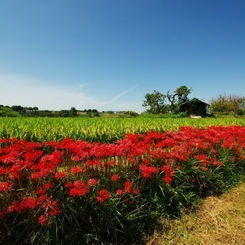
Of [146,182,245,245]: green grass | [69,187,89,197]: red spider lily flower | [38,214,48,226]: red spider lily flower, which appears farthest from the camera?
[146,182,245,245]: green grass

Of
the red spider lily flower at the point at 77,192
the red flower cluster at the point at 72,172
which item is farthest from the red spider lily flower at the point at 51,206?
the red spider lily flower at the point at 77,192

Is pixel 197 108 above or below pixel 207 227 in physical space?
above

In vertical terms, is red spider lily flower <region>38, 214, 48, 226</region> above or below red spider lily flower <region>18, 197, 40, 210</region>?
below

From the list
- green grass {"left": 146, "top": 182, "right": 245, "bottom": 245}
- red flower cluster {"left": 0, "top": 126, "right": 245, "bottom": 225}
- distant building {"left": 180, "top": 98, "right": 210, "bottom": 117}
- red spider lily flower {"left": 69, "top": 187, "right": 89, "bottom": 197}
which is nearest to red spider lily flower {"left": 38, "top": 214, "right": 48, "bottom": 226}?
red flower cluster {"left": 0, "top": 126, "right": 245, "bottom": 225}

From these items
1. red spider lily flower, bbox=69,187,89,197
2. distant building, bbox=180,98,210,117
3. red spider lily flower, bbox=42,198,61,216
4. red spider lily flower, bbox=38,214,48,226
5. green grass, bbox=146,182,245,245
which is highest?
distant building, bbox=180,98,210,117

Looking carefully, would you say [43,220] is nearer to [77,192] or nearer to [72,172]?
[77,192]

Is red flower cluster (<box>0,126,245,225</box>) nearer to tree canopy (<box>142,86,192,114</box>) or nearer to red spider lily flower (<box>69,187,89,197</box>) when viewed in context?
red spider lily flower (<box>69,187,89,197</box>)

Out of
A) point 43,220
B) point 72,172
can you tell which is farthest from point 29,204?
point 72,172

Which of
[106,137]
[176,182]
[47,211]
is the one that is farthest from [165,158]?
[106,137]

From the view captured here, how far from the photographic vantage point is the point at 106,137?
7723 mm

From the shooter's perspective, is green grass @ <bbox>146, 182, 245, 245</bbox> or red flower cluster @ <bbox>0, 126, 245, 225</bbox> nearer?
red flower cluster @ <bbox>0, 126, 245, 225</bbox>

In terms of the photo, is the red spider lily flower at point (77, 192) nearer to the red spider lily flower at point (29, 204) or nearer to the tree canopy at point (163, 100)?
the red spider lily flower at point (29, 204)

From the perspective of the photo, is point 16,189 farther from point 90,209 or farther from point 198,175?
point 198,175

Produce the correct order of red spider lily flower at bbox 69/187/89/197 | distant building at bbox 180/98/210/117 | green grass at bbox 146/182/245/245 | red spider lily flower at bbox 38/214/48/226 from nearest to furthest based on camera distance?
red spider lily flower at bbox 38/214/48/226 < red spider lily flower at bbox 69/187/89/197 < green grass at bbox 146/182/245/245 < distant building at bbox 180/98/210/117
